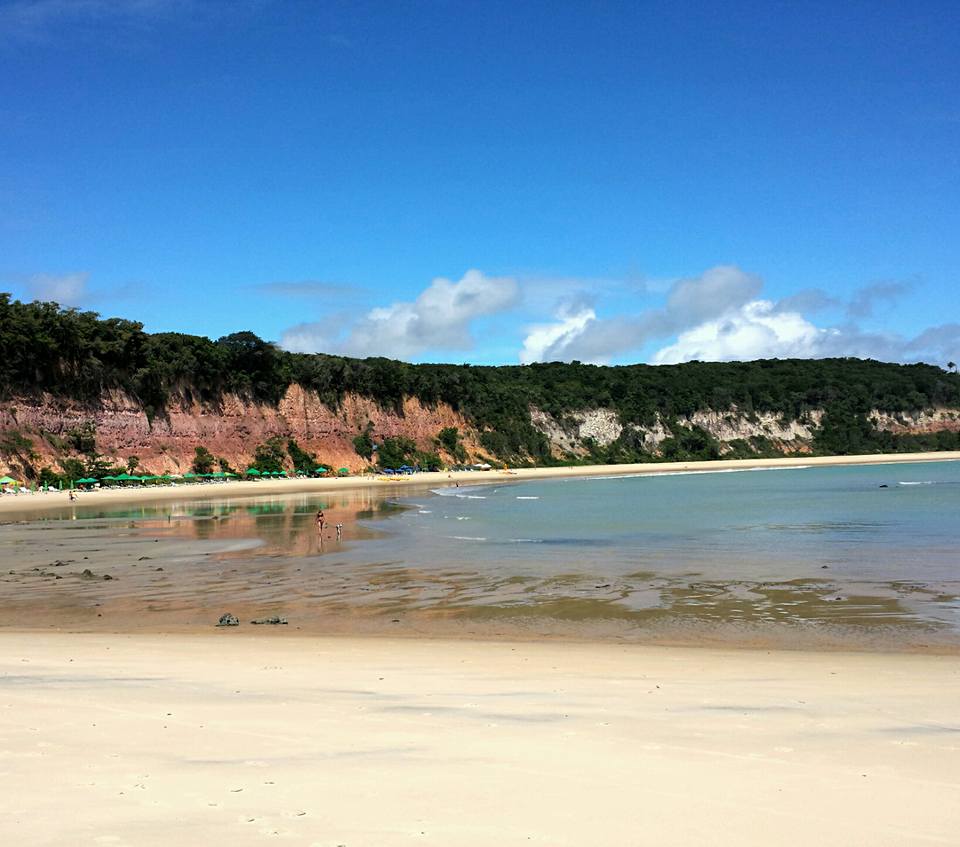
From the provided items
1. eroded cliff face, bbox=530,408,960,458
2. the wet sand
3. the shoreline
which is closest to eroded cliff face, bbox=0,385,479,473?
the shoreline

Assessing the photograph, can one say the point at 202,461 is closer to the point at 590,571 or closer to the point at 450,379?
the point at 450,379

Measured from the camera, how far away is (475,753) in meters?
5.93

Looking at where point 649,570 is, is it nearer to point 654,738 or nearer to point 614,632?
point 614,632

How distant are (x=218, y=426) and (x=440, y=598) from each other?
59171mm

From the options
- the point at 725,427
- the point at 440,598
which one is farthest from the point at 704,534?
the point at 725,427

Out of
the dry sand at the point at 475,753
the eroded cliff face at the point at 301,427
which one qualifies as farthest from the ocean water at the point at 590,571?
the eroded cliff face at the point at 301,427

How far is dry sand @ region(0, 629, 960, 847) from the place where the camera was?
15.0 feet

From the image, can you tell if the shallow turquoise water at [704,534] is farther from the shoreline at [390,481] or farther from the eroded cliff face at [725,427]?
the eroded cliff face at [725,427]

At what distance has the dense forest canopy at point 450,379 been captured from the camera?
5894 centimetres

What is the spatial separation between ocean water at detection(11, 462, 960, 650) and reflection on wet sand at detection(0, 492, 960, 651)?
0.21 ft

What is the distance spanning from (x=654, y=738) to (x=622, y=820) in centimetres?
179

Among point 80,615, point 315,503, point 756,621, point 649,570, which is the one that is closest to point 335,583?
point 80,615

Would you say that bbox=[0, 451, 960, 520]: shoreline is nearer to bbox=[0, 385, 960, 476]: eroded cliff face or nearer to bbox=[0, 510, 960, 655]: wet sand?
bbox=[0, 385, 960, 476]: eroded cliff face

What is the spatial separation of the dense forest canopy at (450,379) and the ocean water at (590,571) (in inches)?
1008
